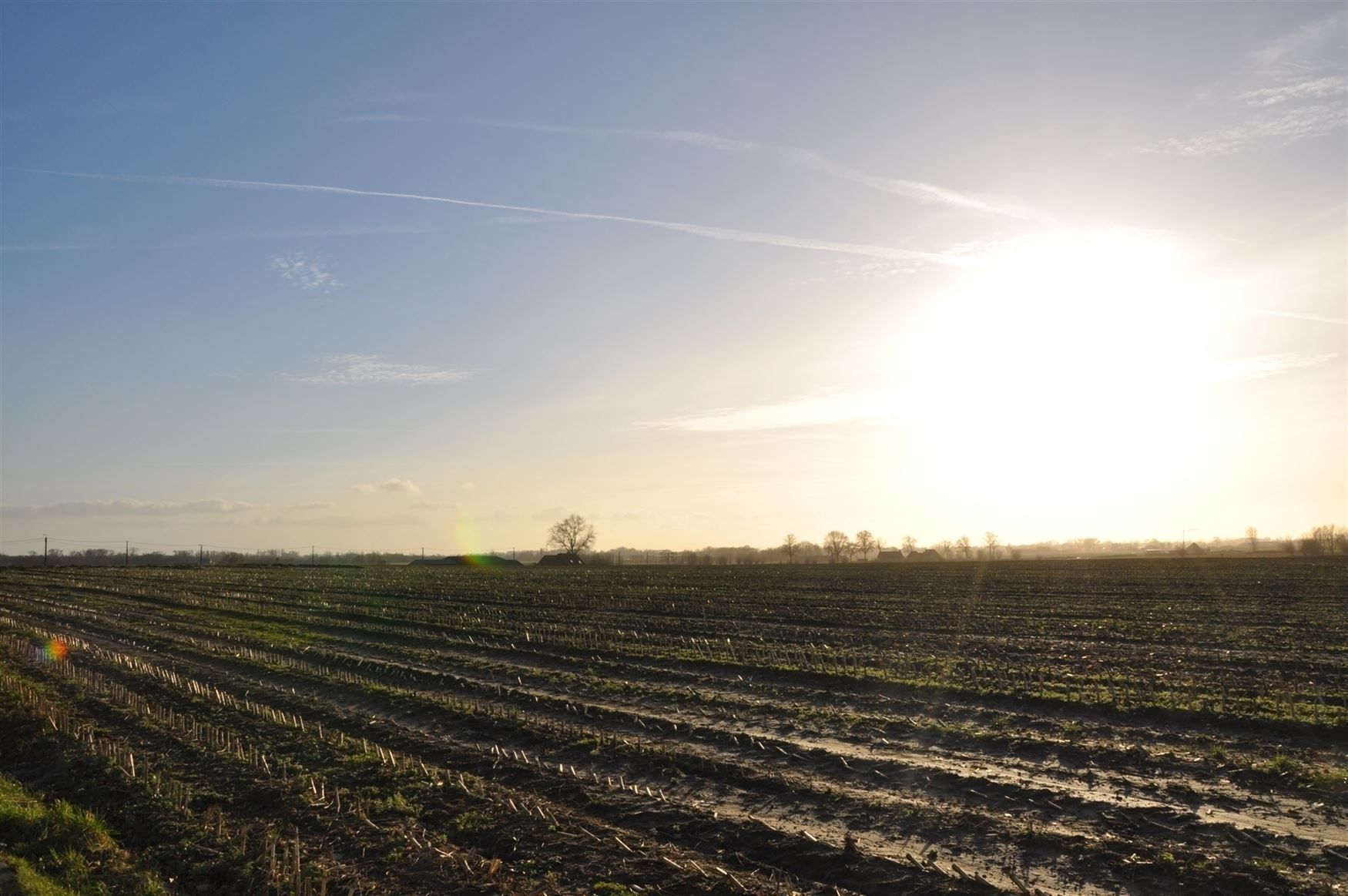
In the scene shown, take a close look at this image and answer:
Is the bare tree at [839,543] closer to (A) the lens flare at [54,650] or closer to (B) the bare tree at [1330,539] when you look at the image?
(B) the bare tree at [1330,539]

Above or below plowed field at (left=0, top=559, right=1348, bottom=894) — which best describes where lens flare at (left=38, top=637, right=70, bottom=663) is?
below

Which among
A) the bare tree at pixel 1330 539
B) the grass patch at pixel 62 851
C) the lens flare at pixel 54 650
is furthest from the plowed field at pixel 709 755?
the bare tree at pixel 1330 539

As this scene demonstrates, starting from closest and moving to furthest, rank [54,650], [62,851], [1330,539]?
[62,851]
[54,650]
[1330,539]

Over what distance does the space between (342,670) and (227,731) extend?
23.8 ft

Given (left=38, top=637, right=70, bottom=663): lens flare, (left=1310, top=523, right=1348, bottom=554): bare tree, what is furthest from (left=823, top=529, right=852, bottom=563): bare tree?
(left=38, top=637, right=70, bottom=663): lens flare

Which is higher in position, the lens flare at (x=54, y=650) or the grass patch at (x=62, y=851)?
the grass patch at (x=62, y=851)

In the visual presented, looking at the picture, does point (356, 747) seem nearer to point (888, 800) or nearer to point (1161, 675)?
point (888, 800)

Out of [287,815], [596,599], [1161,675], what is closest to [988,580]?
[596,599]

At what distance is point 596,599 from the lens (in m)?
45.0

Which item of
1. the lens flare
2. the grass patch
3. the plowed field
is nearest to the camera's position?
the grass patch

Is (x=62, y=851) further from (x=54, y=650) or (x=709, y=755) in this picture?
(x=54, y=650)

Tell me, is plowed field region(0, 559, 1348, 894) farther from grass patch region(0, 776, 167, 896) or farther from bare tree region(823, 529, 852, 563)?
bare tree region(823, 529, 852, 563)

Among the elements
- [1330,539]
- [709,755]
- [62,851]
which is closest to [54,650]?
[62,851]

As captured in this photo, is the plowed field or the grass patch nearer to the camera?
the grass patch
